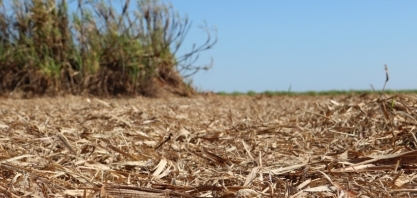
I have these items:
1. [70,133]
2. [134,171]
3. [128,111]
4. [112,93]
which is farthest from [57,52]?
[134,171]

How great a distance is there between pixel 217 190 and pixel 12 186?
51 centimetres

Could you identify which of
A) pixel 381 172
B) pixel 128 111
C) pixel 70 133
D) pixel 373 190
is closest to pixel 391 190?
pixel 373 190

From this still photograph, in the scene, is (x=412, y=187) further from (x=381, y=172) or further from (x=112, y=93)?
(x=112, y=93)

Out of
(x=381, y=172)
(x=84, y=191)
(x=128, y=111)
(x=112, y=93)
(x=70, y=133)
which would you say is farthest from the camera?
(x=112, y=93)

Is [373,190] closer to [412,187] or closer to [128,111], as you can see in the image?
[412,187]

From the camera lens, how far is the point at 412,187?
1.53 metres

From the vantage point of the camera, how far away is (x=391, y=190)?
144cm

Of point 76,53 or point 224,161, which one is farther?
point 76,53

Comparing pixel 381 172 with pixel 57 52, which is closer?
pixel 381 172

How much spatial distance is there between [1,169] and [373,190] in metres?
1.00

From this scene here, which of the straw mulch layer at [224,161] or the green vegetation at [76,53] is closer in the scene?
the straw mulch layer at [224,161]

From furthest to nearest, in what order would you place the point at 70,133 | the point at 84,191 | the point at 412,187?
the point at 70,133 → the point at 412,187 → the point at 84,191

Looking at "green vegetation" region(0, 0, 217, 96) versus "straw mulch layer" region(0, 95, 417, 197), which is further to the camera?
"green vegetation" region(0, 0, 217, 96)

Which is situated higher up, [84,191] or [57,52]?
[57,52]
